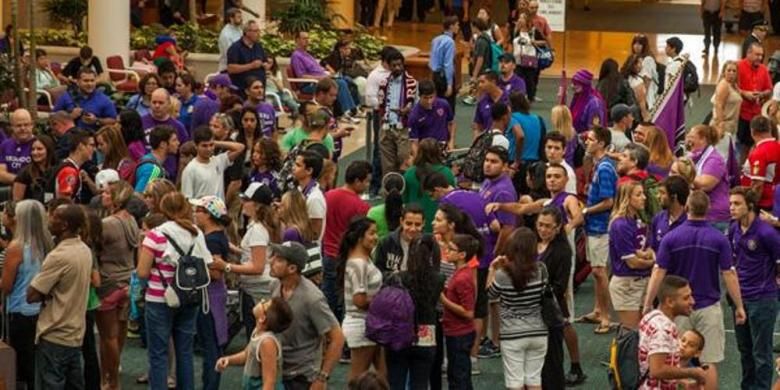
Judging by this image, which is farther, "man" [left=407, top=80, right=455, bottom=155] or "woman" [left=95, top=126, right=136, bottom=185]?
"man" [left=407, top=80, right=455, bottom=155]

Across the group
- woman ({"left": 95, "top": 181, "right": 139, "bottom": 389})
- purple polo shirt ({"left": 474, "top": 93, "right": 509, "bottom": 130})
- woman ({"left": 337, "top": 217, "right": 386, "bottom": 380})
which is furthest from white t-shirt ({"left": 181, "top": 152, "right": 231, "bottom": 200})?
purple polo shirt ({"left": 474, "top": 93, "right": 509, "bottom": 130})

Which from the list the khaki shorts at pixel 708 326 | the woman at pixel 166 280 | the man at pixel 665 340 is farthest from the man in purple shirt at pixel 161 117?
the man at pixel 665 340

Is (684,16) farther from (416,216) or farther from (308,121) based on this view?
(416,216)

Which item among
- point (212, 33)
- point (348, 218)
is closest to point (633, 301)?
point (348, 218)

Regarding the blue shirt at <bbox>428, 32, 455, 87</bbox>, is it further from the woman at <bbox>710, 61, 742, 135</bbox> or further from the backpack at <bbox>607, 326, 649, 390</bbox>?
the backpack at <bbox>607, 326, 649, 390</bbox>

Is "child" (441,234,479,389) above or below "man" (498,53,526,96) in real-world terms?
below

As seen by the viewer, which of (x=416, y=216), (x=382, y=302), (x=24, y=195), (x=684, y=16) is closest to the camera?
(x=382, y=302)

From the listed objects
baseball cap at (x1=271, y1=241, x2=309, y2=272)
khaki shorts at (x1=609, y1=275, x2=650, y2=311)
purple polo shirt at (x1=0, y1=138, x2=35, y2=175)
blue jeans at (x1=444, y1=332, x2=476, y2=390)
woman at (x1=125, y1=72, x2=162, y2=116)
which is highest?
woman at (x1=125, y1=72, x2=162, y2=116)

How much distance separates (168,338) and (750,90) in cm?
1051

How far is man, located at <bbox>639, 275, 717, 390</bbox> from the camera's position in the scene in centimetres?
1026

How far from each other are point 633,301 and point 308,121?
3961mm

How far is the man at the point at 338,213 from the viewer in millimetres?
12906

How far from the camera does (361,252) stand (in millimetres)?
11367

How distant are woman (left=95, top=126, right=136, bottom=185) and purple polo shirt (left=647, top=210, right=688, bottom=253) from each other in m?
4.03
